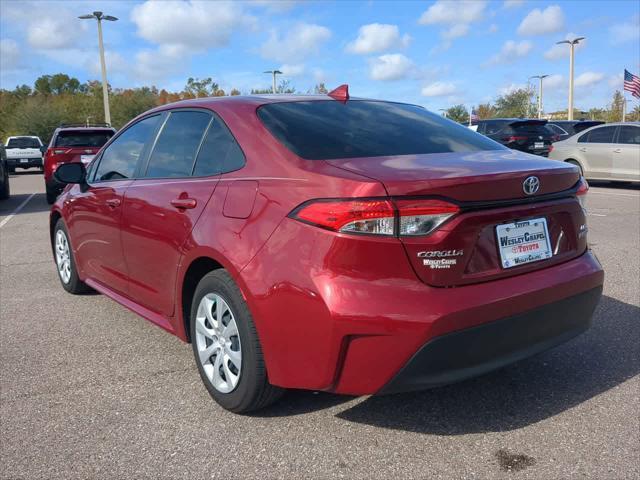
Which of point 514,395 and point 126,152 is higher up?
point 126,152

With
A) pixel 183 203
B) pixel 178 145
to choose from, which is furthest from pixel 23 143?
pixel 183 203

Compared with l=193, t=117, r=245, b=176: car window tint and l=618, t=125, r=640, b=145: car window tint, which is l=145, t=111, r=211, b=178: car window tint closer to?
l=193, t=117, r=245, b=176: car window tint

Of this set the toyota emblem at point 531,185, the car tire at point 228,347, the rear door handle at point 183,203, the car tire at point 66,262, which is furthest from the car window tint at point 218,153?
the car tire at point 66,262

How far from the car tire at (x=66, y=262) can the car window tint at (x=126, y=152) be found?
98 centimetres

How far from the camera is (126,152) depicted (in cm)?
441

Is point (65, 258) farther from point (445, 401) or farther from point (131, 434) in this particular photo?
point (445, 401)

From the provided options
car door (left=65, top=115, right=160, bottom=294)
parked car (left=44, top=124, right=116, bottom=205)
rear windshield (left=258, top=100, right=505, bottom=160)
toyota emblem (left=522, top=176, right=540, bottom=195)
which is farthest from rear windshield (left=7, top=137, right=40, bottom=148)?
toyota emblem (left=522, top=176, right=540, bottom=195)

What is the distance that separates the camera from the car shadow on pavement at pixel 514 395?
9.94 ft

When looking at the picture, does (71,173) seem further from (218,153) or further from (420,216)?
(420,216)

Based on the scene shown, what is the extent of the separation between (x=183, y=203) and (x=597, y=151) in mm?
13790

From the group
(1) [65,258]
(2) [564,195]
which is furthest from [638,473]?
(1) [65,258]

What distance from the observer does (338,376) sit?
2.61 m

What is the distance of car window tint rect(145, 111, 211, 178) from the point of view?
357cm

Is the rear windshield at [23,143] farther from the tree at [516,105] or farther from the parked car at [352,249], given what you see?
the tree at [516,105]
